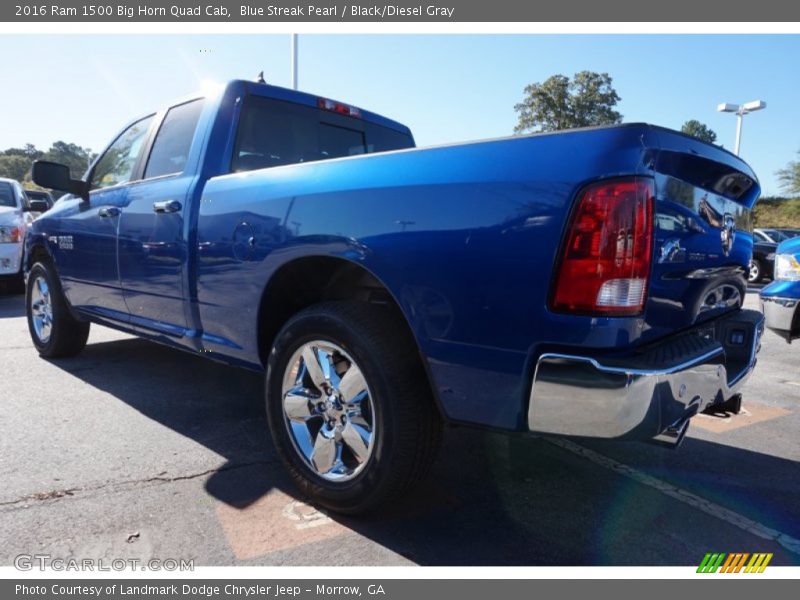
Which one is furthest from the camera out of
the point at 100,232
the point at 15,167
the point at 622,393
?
the point at 15,167

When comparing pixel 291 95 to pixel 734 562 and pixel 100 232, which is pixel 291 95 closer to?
pixel 100 232

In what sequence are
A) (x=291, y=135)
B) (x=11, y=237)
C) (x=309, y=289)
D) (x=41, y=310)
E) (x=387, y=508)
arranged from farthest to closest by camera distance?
(x=11, y=237) < (x=41, y=310) < (x=291, y=135) < (x=309, y=289) < (x=387, y=508)

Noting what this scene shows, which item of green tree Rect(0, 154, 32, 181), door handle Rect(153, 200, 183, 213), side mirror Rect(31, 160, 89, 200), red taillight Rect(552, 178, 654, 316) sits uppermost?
green tree Rect(0, 154, 32, 181)

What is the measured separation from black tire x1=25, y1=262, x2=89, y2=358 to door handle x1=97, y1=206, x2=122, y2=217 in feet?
3.53

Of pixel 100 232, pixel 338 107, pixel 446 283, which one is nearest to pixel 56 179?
pixel 100 232

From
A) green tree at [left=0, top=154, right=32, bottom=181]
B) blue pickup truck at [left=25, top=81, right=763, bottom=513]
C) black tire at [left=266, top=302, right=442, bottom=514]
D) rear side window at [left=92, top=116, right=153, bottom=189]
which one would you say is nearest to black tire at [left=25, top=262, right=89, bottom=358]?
rear side window at [left=92, top=116, right=153, bottom=189]

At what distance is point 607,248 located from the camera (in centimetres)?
171

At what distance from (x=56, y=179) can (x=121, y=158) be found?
47 cm

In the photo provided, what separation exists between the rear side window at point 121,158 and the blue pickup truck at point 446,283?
2.62 feet

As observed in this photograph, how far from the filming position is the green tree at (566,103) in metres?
38.0

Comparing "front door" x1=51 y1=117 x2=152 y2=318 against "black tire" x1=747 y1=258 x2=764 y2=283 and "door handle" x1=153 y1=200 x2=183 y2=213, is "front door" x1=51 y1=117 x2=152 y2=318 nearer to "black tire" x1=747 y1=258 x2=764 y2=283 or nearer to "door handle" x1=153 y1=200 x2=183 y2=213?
"door handle" x1=153 y1=200 x2=183 y2=213

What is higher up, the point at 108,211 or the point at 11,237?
the point at 108,211

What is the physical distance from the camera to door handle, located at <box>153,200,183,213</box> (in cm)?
308

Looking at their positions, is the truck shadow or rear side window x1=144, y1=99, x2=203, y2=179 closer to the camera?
the truck shadow
